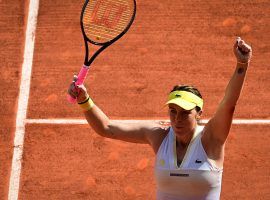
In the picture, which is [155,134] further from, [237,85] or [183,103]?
[237,85]

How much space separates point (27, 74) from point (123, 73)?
1.37 metres

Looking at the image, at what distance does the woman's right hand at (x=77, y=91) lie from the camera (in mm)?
4035

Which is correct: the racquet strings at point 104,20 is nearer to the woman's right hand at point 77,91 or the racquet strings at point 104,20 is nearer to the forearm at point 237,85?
the woman's right hand at point 77,91

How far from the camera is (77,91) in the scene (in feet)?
13.3

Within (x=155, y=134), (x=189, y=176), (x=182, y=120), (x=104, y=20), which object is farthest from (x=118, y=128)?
(x=104, y=20)

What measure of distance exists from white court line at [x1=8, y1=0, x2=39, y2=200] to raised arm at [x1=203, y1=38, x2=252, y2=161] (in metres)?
3.40

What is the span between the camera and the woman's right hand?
13.2 ft

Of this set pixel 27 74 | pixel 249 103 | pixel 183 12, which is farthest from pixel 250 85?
pixel 27 74

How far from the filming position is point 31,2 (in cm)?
852

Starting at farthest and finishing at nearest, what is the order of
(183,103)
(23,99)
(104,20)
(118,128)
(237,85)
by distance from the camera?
(23,99) < (104,20) < (118,128) < (183,103) < (237,85)

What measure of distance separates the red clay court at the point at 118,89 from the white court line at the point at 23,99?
1 centimetres

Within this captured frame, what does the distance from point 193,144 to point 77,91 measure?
976mm

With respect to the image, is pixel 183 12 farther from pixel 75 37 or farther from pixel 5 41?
pixel 5 41

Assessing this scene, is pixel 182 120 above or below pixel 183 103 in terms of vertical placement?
below
